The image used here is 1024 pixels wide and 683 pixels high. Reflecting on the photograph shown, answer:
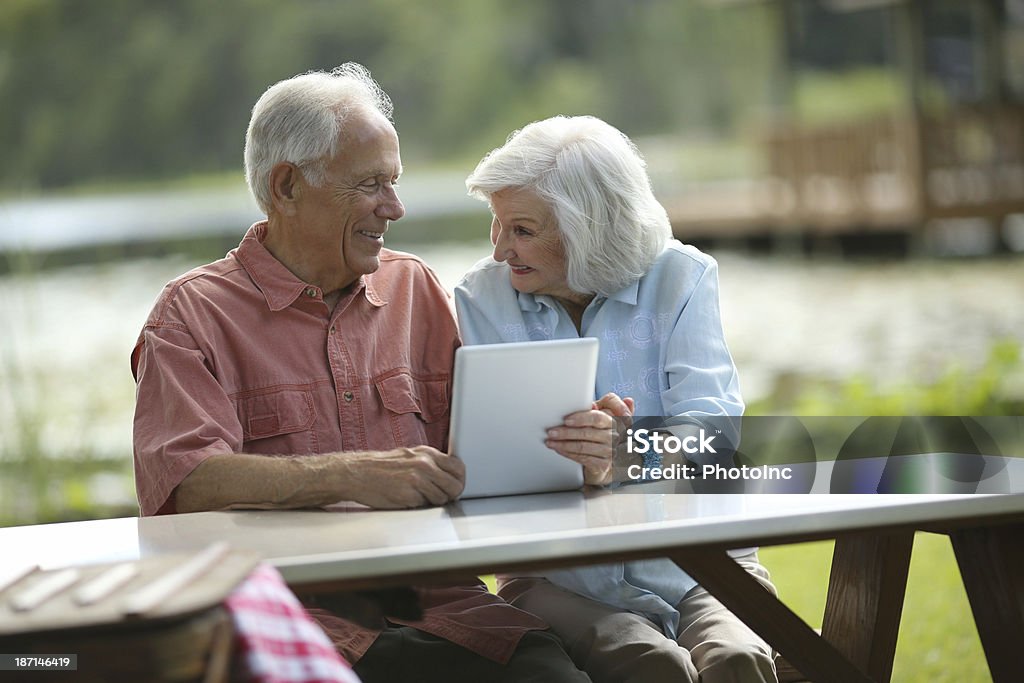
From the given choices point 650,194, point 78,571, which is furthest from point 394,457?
point 650,194

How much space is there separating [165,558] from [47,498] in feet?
13.2

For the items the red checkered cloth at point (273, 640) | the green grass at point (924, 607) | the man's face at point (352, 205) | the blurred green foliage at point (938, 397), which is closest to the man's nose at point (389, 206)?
the man's face at point (352, 205)

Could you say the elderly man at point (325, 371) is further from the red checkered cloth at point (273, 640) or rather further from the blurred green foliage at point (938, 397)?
the blurred green foliage at point (938, 397)

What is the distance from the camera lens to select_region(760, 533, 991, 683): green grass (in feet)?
12.1

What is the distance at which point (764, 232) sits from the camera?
14.1m

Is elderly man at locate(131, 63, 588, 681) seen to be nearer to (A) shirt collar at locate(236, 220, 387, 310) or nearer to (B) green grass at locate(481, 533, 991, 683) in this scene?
(A) shirt collar at locate(236, 220, 387, 310)

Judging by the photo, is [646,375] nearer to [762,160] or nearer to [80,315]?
[80,315]

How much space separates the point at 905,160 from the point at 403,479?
999cm

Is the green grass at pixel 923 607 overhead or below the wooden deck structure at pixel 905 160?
below

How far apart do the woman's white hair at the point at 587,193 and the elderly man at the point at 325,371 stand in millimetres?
254

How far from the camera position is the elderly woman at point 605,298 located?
251 cm

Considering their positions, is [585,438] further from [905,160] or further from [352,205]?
[905,160]

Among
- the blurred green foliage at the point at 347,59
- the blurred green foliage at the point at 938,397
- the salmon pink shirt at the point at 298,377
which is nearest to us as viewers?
the salmon pink shirt at the point at 298,377

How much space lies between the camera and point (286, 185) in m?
2.69
